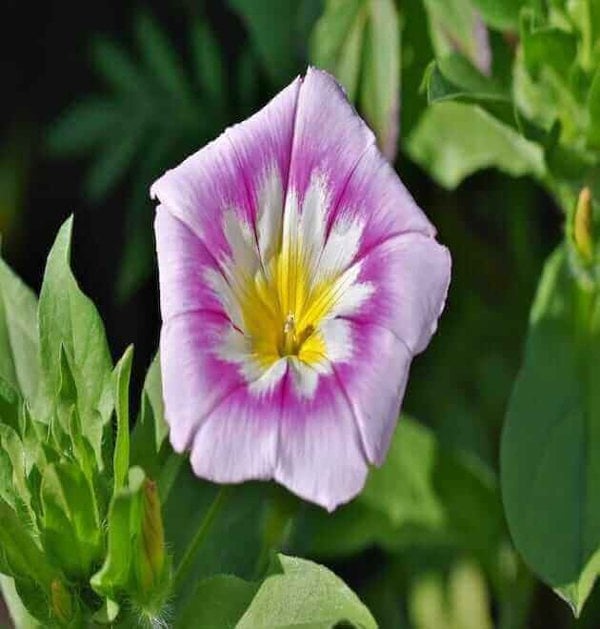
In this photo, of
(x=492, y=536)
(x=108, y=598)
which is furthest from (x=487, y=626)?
(x=108, y=598)

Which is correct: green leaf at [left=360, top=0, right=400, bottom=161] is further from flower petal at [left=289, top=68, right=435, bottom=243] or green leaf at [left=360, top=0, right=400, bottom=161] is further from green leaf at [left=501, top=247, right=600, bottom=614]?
flower petal at [left=289, top=68, right=435, bottom=243]

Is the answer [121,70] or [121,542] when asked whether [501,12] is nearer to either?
[121,70]

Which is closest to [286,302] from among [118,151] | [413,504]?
[413,504]

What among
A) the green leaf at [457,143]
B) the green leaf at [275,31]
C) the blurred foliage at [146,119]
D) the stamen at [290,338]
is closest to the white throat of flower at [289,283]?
the stamen at [290,338]

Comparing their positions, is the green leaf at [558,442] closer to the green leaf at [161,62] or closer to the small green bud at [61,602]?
the small green bud at [61,602]

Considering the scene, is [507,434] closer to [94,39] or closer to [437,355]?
[437,355]

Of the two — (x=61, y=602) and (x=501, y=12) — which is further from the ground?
(x=501, y=12)

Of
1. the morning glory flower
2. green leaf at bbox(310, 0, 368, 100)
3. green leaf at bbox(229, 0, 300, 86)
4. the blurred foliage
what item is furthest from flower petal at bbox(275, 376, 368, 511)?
the blurred foliage
